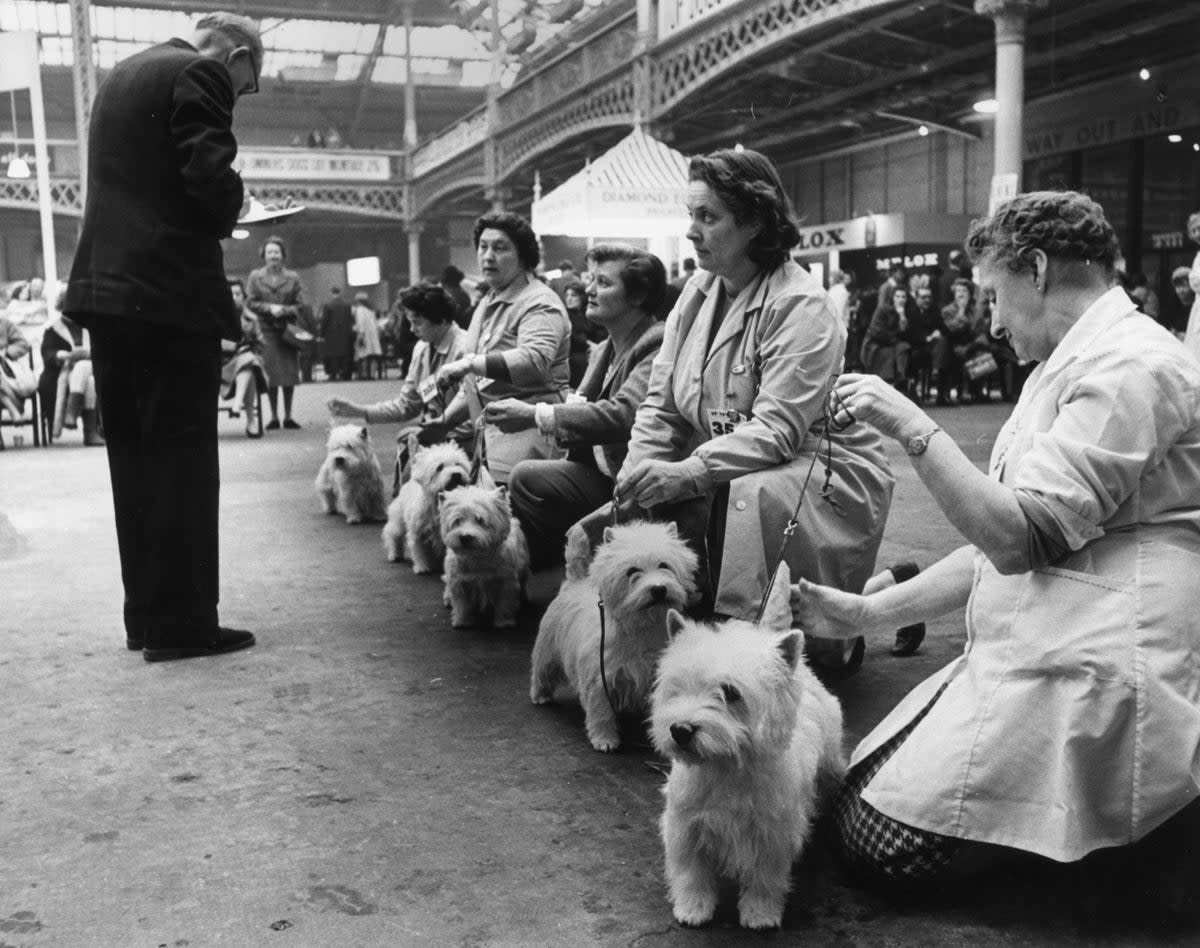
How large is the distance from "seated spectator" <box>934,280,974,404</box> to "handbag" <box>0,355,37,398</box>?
33.2 ft

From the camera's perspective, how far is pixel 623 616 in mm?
3023

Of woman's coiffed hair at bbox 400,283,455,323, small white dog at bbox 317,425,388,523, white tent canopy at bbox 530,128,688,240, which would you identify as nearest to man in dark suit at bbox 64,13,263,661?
woman's coiffed hair at bbox 400,283,455,323

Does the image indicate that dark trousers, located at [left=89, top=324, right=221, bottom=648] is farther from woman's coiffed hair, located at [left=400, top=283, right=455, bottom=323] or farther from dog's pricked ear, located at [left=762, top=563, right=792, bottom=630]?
dog's pricked ear, located at [left=762, top=563, right=792, bottom=630]

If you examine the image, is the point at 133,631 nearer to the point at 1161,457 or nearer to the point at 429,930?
the point at 429,930

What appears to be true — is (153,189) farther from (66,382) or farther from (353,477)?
(66,382)

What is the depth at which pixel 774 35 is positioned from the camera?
1278 centimetres

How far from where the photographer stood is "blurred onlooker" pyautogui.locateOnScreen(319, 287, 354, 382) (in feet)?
78.7

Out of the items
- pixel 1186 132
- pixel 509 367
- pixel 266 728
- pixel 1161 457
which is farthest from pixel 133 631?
pixel 1186 132

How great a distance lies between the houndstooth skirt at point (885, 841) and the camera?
2.21 m

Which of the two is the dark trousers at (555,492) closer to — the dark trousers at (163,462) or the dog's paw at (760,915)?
the dark trousers at (163,462)

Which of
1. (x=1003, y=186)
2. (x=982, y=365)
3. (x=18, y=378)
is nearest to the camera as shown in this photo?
(x=1003, y=186)

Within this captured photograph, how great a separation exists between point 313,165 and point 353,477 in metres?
25.7

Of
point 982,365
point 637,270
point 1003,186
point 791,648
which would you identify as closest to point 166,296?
point 637,270

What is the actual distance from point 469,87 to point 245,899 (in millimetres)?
38215
